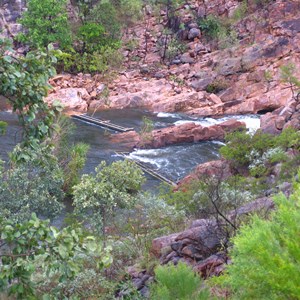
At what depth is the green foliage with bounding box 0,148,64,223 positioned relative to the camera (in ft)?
35.8

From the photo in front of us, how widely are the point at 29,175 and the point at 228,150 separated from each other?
8.02 metres

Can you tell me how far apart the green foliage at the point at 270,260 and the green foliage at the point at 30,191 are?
288 inches

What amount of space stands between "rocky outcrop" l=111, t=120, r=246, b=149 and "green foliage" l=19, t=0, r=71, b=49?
14.6m

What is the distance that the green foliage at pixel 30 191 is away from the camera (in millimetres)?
10922

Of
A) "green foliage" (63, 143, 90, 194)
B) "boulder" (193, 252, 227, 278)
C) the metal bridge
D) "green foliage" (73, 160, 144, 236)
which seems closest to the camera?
"boulder" (193, 252, 227, 278)

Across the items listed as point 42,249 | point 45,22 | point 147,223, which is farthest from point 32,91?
point 45,22

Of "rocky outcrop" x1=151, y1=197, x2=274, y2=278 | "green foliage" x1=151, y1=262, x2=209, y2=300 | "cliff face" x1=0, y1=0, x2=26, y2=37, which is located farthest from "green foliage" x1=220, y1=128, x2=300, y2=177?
"cliff face" x1=0, y1=0, x2=26, y2=37

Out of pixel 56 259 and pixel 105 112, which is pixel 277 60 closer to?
pixel 105 112

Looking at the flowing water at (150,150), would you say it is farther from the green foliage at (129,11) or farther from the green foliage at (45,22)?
the green foliage at (129,11)

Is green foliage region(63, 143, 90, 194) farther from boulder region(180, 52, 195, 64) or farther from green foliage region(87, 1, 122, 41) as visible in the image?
green foliage region(87, 1, 122, 41)

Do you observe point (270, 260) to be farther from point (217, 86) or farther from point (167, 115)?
point (217, 86)

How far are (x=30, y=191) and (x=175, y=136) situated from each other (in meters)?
13.7

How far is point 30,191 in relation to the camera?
443 inches

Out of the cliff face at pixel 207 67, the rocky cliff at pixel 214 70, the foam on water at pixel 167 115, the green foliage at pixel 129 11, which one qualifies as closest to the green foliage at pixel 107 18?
the cliff face at pixel 207 67
